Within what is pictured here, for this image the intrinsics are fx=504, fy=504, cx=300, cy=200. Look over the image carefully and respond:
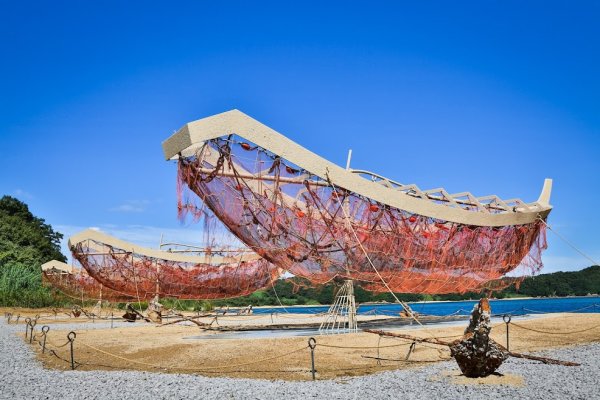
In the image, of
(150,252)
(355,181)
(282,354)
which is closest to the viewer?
(282,354)

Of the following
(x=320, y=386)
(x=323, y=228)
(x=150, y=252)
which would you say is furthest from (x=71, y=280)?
(x=320, y=386)

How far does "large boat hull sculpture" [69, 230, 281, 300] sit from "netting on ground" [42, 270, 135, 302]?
5.55 metres

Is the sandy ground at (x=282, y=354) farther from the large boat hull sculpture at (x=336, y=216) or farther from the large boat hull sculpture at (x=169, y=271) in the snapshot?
the large boat hull sculpture at (x=169, y=271)

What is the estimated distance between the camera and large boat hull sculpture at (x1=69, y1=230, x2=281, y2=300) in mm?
31672

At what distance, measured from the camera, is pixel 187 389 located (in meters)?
7.88

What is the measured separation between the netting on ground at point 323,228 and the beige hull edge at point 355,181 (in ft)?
1.03

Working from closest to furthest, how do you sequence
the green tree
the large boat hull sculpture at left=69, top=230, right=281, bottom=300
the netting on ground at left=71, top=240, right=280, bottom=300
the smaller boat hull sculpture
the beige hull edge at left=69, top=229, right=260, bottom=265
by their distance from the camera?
1. the beige hull edge at left=69, top=229, right=260, bottom=265
2. the large boat hull sculpture at left=69, top=230, right=281, bottom=300
3. the netting on ground at left=71, top=240, right=280, bottom=300
4. the smaller boat hull sculpture
5. the green tree

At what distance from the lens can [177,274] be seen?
35.1 m

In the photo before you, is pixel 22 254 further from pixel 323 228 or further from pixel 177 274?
pixel 323 228

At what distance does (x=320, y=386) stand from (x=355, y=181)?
329 inches

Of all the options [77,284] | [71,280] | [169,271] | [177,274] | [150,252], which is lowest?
[77,284]

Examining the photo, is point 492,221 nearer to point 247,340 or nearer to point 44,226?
point 247,340

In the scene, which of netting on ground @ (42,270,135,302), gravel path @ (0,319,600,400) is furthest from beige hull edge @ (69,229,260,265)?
gravel path @ (0,319,600,400)

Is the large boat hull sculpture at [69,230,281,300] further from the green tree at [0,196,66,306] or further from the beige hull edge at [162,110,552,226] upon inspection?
the beige hull edge at [162,110,552,226]
